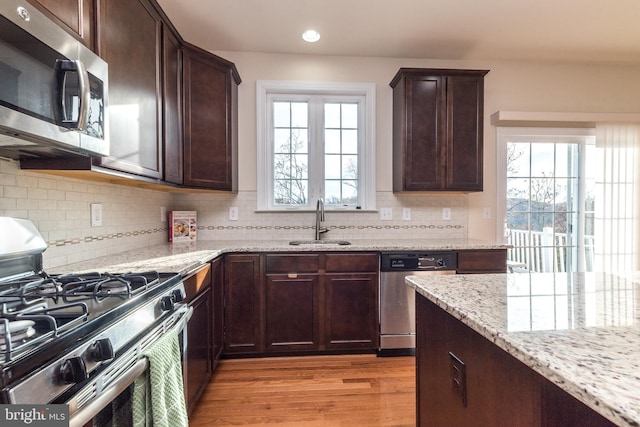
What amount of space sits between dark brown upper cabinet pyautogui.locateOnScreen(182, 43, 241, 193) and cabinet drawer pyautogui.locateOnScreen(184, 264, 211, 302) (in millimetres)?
724

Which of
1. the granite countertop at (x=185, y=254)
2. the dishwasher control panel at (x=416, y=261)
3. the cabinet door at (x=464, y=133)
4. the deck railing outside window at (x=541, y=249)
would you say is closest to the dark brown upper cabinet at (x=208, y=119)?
the granite countertop at (x=185, y=254)

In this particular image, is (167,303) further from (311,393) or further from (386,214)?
(386,214)

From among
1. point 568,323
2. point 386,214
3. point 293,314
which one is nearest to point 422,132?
point 386,214

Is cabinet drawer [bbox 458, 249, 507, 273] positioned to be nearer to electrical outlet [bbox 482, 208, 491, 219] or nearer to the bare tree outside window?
electrical outlet [bbox 482, 208, 491, 219]

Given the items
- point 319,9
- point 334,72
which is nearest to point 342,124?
point 334,72

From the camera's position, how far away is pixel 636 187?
10.2 feet

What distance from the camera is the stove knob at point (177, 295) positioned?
1.37 m

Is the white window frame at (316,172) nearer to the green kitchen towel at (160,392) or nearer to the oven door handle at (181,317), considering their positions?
the oven door handle at (181,317)

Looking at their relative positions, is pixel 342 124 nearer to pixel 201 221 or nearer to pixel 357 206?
pixel 357 206

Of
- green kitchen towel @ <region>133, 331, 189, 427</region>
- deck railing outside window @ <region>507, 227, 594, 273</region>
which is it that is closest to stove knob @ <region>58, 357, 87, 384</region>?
green kitchen towel @ <region>133, 331, 189, 427</region>

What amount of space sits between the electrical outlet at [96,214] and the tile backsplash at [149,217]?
0.08 ft

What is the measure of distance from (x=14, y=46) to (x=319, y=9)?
192 centimetres

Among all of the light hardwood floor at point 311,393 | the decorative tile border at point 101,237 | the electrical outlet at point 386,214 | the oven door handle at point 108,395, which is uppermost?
the electrical outlet at point 386,214

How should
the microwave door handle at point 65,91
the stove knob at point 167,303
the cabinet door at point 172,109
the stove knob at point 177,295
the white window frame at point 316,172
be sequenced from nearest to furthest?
the microwave door handle at point 65,91, the stove knob at point 167,303, the stove knob at point 177,295, the cabinet door at point 172,109, the white window frame at point 316,172
